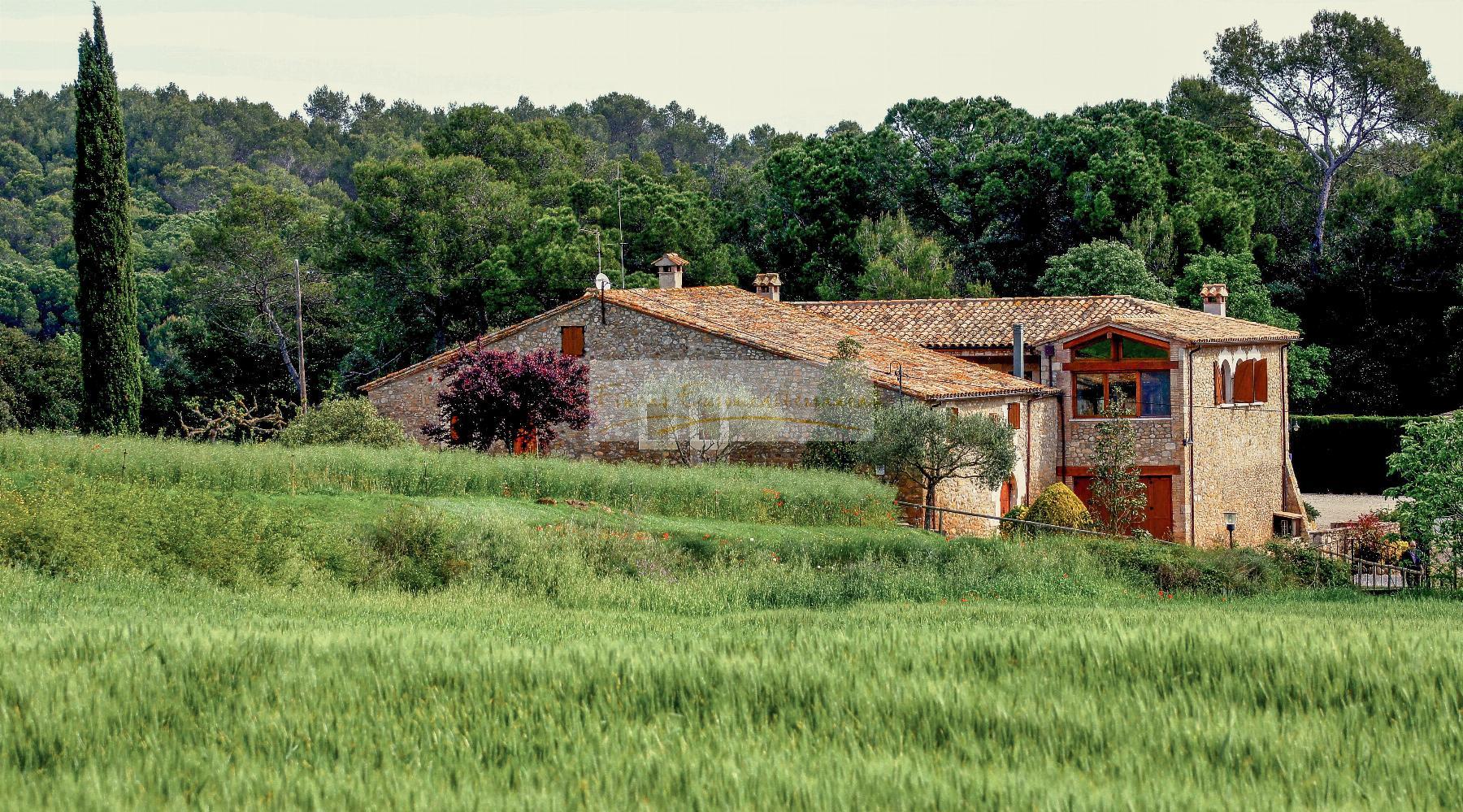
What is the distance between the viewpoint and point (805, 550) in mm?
21047

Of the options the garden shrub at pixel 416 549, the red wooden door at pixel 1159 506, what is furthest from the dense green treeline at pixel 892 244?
the garden shrub at pixel 416 549

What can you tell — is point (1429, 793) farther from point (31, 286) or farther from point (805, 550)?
point (31, 286)

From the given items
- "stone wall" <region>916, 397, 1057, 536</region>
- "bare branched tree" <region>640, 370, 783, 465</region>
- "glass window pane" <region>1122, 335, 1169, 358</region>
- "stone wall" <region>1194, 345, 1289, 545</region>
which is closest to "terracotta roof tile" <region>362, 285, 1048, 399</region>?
"stone wall" <region>916, 397, 1057, 536</region>

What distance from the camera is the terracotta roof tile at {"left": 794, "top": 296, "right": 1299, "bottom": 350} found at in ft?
115

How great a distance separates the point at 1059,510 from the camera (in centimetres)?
2844

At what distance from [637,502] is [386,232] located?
28.3m

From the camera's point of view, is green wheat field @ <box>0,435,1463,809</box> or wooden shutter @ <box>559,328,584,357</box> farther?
wooden shutter @ <box>559,328,584,357</box>

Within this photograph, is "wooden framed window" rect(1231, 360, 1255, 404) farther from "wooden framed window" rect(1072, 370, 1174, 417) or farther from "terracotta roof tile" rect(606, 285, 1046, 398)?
"terracotta roof tile" rect(606, 285, 1046, 398)

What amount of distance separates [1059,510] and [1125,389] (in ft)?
19.3

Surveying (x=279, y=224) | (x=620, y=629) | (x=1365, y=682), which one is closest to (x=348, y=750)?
(x=620, y=629)

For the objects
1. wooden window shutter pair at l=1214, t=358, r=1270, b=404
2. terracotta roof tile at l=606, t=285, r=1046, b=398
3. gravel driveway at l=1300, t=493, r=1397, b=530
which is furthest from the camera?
gravel driveway at l=1300, t=493, r=1397, b=530

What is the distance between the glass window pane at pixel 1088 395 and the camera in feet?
110

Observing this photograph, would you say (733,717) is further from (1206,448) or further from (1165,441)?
(1206,448)

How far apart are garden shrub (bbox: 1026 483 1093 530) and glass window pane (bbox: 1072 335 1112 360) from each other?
16.4ft
